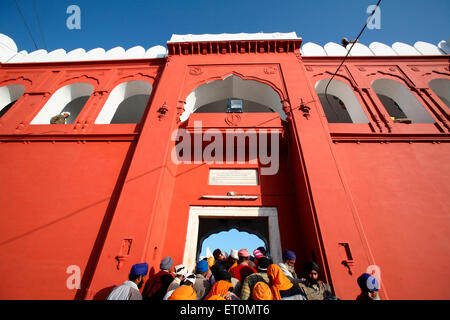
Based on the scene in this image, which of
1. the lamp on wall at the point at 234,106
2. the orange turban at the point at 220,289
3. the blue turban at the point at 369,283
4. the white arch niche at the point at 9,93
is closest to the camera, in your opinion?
the orange turban at the point at 220,289

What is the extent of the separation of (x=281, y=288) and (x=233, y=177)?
320 cm

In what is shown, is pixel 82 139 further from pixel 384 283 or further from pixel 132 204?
pixel 384 283


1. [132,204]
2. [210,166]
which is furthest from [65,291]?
[210,166]

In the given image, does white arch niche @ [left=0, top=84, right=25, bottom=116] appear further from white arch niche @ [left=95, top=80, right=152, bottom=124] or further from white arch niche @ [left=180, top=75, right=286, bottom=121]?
white arch niche @ [left=180, top=75, right=286, bottom=121]

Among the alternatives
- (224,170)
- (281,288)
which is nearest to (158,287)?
(281,288)

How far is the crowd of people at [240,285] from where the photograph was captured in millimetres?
1886

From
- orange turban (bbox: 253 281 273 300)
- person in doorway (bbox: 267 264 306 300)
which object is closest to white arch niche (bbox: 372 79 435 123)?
person in doorway (bbox: 267 264 306 300)

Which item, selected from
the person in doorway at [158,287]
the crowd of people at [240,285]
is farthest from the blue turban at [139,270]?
the person in doorway at [158,287]

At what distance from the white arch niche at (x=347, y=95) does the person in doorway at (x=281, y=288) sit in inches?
207

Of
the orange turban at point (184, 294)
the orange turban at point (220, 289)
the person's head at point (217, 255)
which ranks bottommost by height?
the orange turban at point (184, 294)

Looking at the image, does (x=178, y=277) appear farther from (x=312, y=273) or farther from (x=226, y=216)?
(x=226, y=216)

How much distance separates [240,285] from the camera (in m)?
2.34

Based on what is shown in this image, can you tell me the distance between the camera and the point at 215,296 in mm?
1806

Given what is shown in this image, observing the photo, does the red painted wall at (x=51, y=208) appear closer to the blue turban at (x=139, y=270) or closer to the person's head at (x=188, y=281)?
the blue turban at (x=139, y=270)
